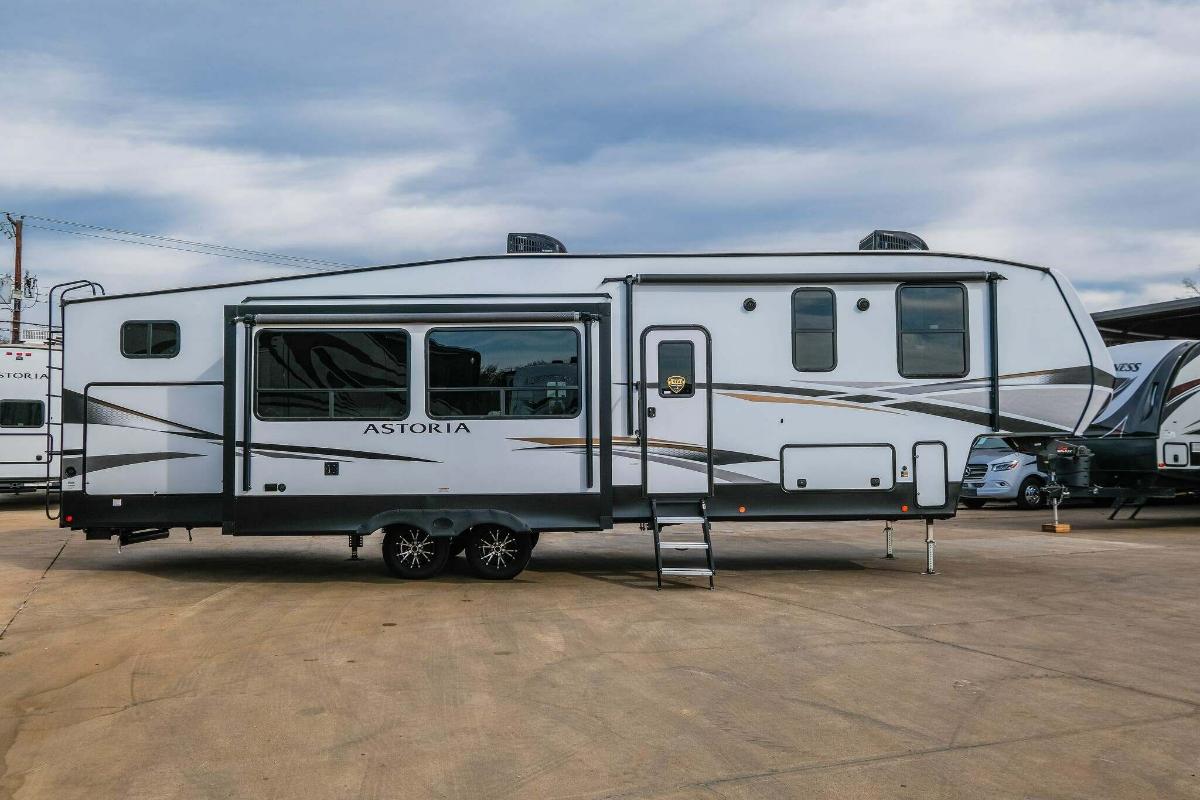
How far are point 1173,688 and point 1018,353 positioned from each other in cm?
531

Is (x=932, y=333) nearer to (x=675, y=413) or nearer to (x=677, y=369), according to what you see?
(x=677, y=369)

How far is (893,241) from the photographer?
11.9 meters

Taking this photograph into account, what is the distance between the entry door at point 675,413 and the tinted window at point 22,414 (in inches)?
618

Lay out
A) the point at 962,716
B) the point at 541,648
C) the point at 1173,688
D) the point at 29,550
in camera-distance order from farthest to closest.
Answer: the point at 29,550 → the point at 541,648 → the point at 1173,688 → the point at 962,716

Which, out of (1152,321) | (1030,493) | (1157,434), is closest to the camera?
(1157,434)

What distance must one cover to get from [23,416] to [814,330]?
17.1m

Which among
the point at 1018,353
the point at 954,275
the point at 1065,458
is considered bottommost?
the point at 1065,458

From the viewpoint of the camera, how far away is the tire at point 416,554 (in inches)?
448

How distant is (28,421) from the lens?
21.6 m

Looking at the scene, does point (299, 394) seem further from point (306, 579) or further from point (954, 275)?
point (954, 275)

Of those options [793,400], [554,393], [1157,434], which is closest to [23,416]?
[554,393]

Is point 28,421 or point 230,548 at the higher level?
point 28,421

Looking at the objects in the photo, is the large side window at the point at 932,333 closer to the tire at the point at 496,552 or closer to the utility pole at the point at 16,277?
the tire at the point at 496,552

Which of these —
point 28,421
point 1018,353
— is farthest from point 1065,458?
point 28,421
